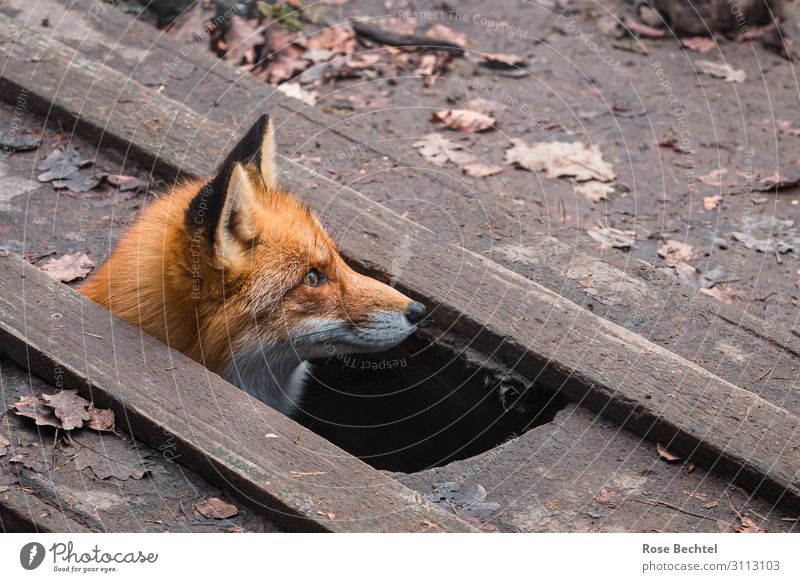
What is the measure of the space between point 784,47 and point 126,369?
7389mm

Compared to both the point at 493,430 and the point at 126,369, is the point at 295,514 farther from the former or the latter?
the point at 493,430

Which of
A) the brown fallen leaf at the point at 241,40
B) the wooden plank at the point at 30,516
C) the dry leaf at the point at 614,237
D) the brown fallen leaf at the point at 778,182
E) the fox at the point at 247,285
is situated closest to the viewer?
the wooden plank at the point at 30,516

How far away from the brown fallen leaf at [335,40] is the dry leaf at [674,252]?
368 cm

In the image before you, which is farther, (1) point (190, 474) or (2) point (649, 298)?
(2) point (649, 298)

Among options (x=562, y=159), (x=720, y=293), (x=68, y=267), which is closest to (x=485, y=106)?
(x=562, y=159)

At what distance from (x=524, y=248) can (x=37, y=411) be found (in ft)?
9.56

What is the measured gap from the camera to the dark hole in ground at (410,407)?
5223 millimetres

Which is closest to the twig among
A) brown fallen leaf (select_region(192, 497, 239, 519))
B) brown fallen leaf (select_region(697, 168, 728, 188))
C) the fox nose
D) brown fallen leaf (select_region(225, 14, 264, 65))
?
the fox nose

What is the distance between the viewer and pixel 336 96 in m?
8.04

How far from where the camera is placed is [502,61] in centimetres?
863

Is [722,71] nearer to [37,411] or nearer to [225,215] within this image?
[225,215]

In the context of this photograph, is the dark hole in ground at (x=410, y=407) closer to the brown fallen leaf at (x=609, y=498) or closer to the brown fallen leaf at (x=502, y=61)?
the brown fallen leaf at (x=609, y=498)

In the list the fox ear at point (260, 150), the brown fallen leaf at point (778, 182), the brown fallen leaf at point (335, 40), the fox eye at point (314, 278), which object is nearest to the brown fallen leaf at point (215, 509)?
the fox eye at point (314, 278)

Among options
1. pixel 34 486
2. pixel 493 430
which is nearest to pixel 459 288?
pixel 493 430
